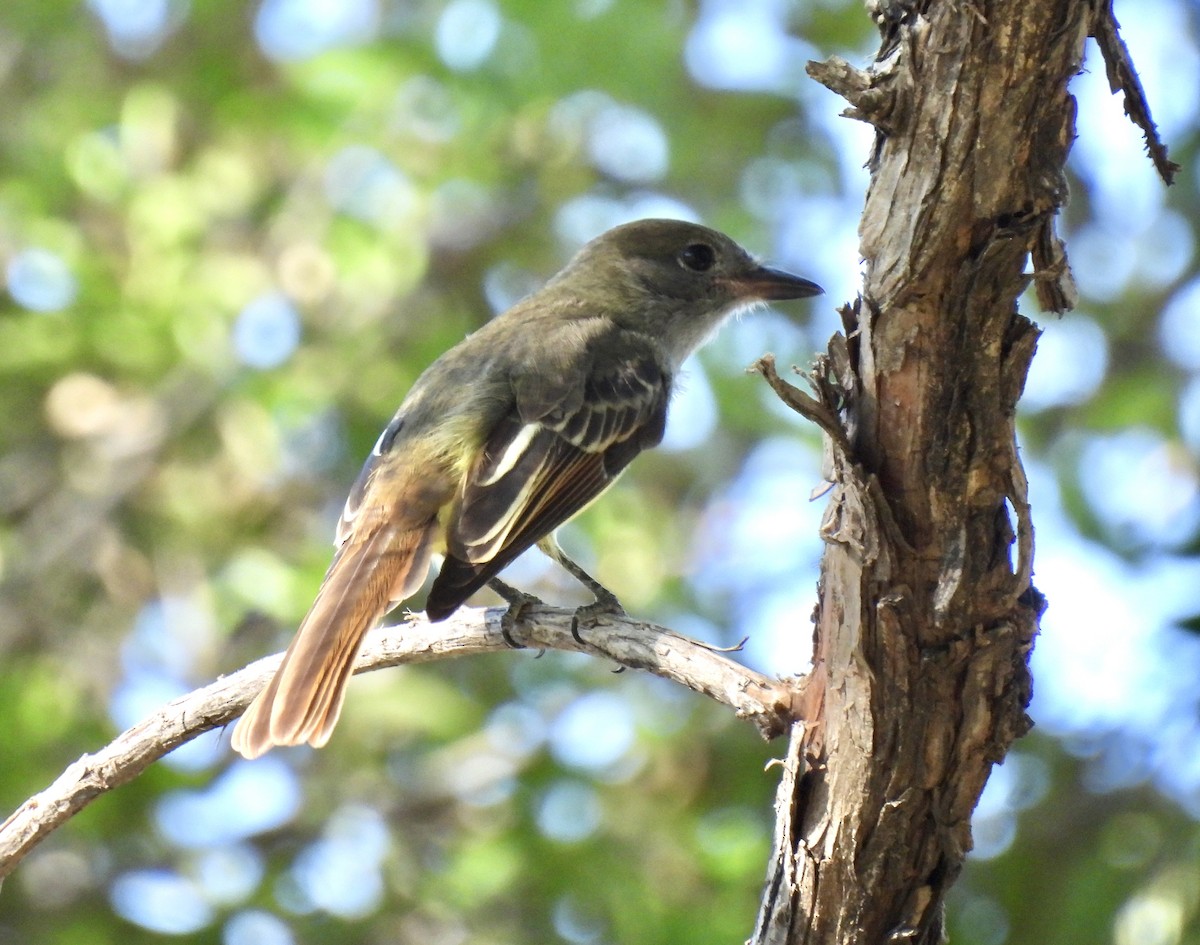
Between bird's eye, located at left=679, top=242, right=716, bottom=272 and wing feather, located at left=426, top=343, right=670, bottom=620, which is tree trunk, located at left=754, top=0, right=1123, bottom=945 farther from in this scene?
bird's eye, located at left=679, top=242, right=716, bottom=272

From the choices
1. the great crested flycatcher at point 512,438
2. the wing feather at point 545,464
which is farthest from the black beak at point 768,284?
the wing feather at point 545,464

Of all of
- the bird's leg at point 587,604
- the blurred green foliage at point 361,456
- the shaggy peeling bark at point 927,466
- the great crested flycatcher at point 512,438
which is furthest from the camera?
the blurred green foliage at point 361,456

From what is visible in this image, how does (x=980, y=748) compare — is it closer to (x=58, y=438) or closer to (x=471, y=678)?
(x=471, y=678)

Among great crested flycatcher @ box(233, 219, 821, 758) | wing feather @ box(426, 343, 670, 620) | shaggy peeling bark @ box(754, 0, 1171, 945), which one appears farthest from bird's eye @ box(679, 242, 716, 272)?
shaggy peeling bark @ box(754, 0, 1171, 945)

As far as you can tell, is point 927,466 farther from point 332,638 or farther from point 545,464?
point 545,464

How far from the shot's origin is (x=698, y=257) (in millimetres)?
6012

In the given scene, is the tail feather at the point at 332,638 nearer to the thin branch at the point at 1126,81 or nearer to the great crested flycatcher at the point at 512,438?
the great crested flycatcher at the point at 512,438

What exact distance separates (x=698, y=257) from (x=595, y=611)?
2491mm

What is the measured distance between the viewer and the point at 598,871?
18.7 ft

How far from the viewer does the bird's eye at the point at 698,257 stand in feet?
19.7

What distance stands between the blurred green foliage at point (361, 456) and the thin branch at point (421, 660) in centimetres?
171

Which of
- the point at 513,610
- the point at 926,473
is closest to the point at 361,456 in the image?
the point at 513,610

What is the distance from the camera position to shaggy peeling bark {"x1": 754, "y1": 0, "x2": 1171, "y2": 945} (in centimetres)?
220

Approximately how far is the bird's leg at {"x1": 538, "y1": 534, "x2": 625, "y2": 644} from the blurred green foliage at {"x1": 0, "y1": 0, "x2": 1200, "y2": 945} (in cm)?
129
